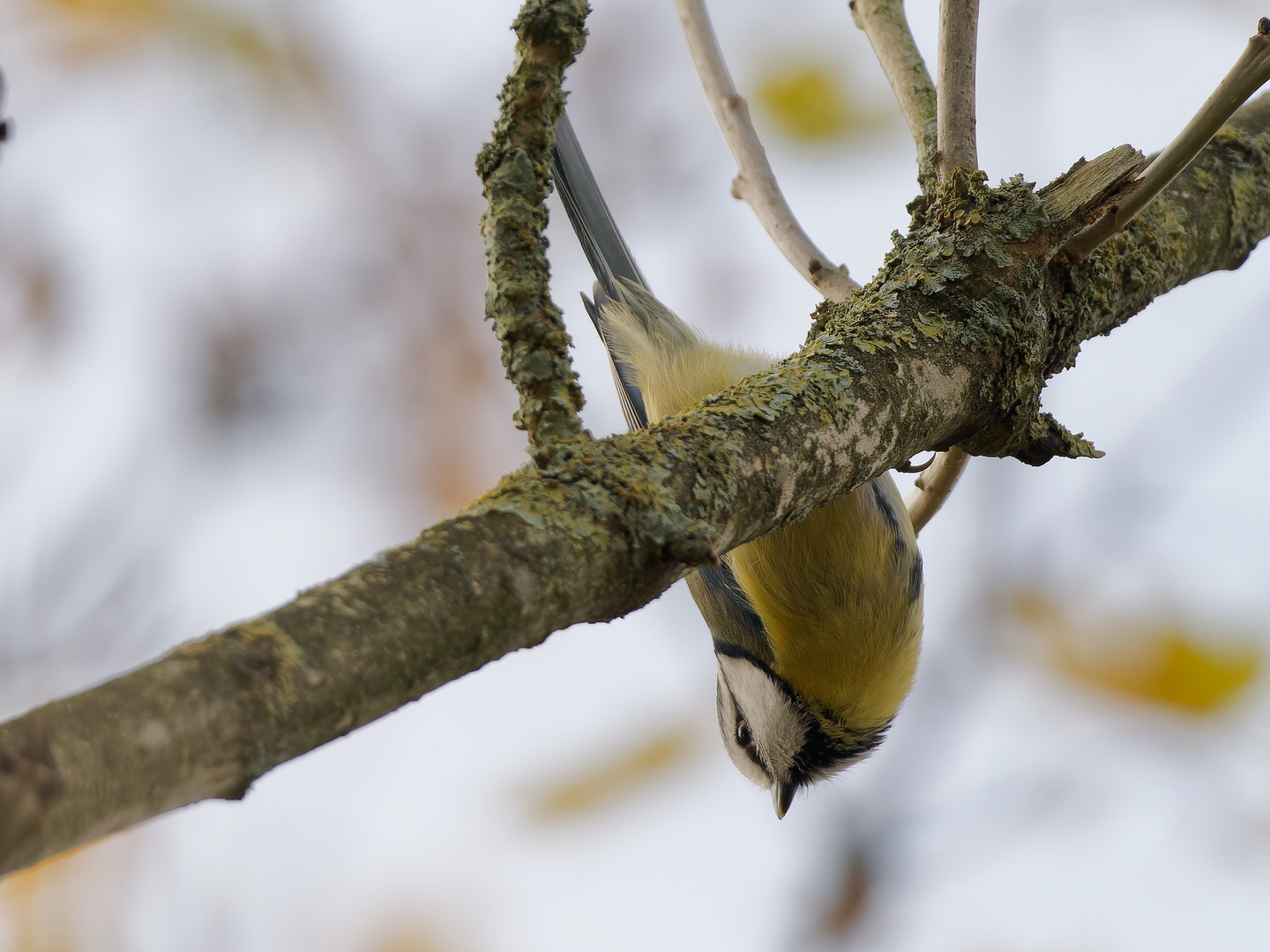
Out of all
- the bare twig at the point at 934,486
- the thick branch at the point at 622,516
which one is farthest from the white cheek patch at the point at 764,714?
the thick branch at the point at 622,516

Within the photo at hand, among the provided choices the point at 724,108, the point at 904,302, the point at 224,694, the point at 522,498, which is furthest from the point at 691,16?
the point at 224,694

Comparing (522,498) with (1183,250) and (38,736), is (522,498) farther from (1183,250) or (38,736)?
(1183,250)

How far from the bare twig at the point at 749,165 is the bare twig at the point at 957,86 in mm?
334

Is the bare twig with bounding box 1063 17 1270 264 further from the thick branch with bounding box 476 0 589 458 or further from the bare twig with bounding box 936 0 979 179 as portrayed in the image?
the thick branch with bounding box 476 0 589 458

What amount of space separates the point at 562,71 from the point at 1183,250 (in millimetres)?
892

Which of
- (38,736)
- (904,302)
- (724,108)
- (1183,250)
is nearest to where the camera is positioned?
(38,736)

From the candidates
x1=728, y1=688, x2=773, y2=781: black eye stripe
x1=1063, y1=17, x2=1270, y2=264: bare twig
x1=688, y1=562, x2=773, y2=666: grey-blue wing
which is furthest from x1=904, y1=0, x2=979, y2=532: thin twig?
x1=728, y1=688, x2=773, y2=781: black eye stripe

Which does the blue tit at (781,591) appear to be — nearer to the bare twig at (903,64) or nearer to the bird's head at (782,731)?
the bird's head at (782,731)

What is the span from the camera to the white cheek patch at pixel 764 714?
1.92m

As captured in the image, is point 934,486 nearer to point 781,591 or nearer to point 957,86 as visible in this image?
point 781,591

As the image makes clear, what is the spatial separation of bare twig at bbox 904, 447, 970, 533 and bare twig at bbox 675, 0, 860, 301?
1.06 ft

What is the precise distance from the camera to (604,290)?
2090 mm

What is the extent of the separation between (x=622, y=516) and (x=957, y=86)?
2.51 ft

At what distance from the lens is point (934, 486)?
1.63 metres
